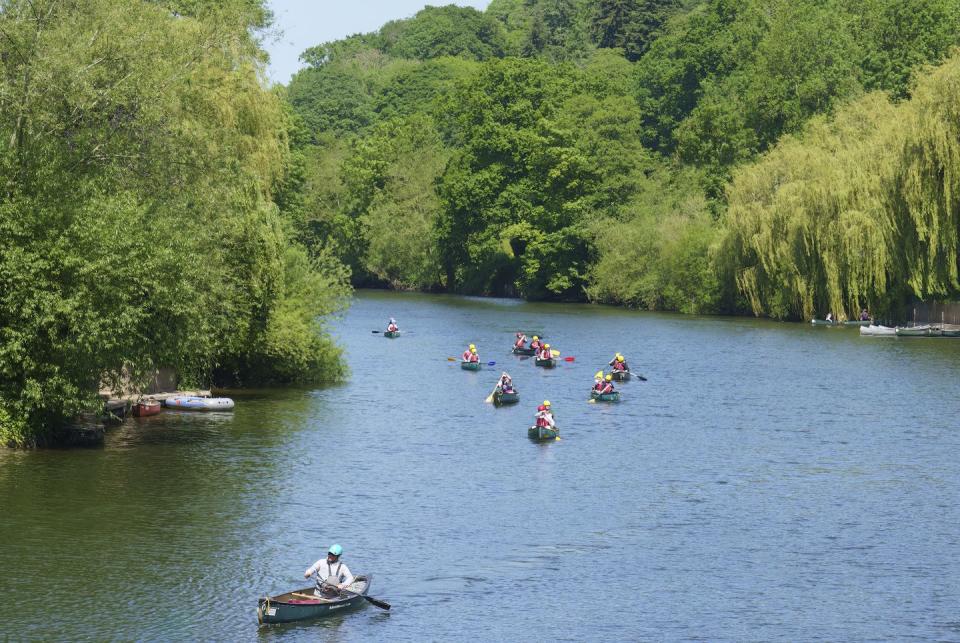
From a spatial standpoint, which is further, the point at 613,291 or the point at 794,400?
the point at 613,291

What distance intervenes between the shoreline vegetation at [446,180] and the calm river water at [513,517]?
13.2 ft

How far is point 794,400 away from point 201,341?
24754 millimetres

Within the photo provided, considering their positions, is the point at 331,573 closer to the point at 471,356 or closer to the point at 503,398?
the point at 503,398

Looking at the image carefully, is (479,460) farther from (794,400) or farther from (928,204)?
(928,204)

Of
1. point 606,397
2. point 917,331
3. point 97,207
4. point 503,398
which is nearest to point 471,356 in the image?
point 503,398

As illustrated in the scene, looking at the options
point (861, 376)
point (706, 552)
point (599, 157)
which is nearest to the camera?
point (706, 552)

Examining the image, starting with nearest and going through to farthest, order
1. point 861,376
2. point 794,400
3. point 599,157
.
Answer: point 794,400
point 861,376
point 599,157

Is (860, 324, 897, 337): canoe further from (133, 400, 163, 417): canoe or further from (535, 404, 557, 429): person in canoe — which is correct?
(133, 400, 163, 417): canoe

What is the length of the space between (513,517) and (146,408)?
55.0 ft

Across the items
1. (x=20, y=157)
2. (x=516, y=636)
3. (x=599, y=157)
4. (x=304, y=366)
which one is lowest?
(x=516, y=636)

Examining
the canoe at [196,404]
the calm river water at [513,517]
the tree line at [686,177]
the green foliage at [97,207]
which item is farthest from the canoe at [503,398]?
the tree line at [686,177]

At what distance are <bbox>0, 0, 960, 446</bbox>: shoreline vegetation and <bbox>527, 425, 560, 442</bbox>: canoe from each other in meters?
10.9

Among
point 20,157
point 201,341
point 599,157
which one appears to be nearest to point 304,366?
point 201,341

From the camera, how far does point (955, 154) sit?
71.6 m
